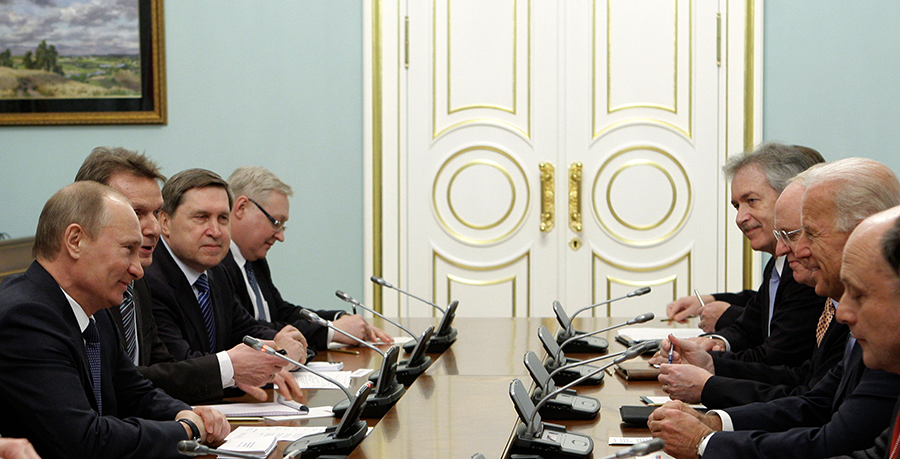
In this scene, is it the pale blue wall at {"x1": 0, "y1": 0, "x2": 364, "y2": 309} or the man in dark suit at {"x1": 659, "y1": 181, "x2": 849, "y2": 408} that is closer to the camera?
the man in dark suit at {"x1": 659, "y1": 181, "x2": 849, "y2": 408}

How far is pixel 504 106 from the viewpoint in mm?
5465

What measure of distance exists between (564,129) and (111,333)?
3.66 metres

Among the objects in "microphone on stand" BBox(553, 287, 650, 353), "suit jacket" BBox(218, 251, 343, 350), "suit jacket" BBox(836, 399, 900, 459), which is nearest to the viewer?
"suit jacket" BBox(836, 399, 900, 459)

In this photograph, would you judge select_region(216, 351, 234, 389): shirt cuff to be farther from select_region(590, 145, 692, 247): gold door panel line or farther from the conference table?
select_region(590, 145, 692, 247): gold door panel line

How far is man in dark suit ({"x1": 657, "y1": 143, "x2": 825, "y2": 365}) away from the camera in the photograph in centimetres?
284

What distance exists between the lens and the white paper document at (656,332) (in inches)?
138

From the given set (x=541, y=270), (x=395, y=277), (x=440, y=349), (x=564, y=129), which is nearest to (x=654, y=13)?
(x=564, y=129)

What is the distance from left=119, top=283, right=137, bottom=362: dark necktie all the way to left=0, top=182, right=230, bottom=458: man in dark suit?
300mm

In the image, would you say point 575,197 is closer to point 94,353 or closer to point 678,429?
point 678,429

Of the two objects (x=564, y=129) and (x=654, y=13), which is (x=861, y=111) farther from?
(x=564, y=129)

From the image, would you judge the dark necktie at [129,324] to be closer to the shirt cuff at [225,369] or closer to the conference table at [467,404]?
the shirt cuff at [225,369]

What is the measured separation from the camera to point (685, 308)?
4031mm

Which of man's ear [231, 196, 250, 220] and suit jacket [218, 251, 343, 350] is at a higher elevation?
man's ear [231, 196, 250, 220]

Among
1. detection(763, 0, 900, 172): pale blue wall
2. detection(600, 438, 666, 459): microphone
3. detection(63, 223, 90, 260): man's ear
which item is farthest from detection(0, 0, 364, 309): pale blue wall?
detection(600, 438, 666, 459): microphone
